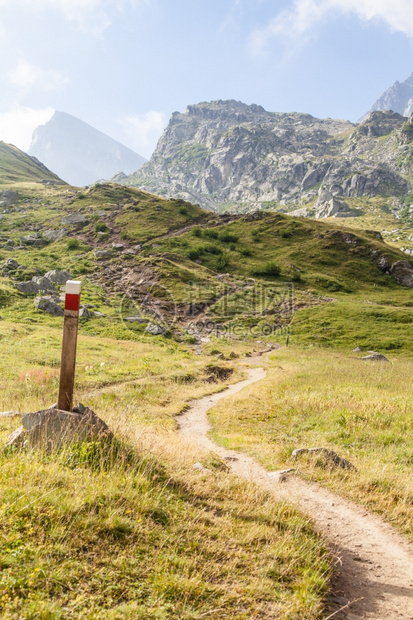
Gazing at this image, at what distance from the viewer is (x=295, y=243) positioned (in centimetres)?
8388

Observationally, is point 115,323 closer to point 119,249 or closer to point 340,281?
point 119,249

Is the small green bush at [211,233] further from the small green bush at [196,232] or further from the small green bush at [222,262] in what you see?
the small green bush at [222,262]

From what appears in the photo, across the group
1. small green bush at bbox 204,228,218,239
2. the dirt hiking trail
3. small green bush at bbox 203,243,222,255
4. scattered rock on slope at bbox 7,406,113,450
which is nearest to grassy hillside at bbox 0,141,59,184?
small green bush at bbox 204,228,218,239

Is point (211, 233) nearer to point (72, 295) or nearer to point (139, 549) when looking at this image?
point (72, 295)

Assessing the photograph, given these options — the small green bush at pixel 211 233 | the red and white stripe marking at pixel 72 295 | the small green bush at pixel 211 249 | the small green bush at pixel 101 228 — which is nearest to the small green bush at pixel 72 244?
the small green bush at pixel 101 228

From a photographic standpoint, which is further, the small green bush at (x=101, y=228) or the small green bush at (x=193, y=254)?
the small green bush at (x=101, y=228)

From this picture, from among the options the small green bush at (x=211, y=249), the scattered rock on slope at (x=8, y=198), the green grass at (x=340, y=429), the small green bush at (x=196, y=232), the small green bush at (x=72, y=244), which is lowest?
the green grass at (x=340, y=429)

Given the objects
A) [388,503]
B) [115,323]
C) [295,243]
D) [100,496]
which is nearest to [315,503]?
[388,503]

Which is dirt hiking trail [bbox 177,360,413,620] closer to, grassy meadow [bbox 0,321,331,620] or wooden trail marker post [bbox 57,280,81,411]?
grassy meadow [bbox 0,321,331,620]

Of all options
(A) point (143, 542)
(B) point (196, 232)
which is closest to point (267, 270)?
(B) point (196, 232)

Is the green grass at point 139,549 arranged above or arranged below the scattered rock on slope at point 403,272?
below

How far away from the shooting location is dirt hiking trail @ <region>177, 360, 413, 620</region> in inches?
191

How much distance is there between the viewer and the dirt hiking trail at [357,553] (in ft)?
15.9

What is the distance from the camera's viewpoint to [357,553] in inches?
244
